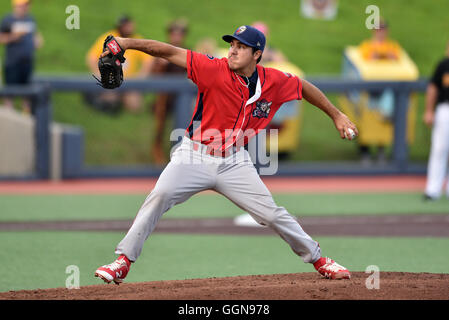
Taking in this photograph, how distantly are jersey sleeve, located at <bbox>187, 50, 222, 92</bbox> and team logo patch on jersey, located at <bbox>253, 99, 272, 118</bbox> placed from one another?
1.42 ft

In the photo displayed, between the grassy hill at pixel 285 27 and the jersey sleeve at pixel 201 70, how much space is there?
9.55 meters

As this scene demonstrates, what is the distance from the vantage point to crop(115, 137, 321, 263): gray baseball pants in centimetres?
598

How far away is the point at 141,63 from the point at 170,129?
128cm

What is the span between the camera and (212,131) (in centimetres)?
614

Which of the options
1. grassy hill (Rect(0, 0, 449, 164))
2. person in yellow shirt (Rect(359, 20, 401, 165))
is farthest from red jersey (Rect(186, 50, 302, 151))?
grassy hill (Rect(0, 0, 449, 164))

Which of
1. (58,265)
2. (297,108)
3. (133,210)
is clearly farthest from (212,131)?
(297,108)

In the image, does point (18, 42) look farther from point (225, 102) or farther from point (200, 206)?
point (225, 102)

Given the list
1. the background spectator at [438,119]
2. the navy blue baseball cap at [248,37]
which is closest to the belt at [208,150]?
the navy blue baseball cap at [248,37]

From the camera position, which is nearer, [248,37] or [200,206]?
[248,37]

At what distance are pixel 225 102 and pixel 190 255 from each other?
2.33 metres

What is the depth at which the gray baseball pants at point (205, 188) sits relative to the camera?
235 inches

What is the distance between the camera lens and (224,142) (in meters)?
6.18

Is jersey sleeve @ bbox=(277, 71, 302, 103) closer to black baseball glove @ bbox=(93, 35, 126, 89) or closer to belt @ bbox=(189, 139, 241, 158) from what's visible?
belt @ bbox=(189, 139, 241, 158)

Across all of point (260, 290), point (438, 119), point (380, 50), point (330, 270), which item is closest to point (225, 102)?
point (260, 290)
